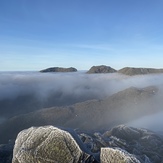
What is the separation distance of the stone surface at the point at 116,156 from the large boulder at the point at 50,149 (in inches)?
108

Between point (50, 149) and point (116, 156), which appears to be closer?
point (116, 156)

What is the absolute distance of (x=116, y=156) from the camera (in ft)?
121

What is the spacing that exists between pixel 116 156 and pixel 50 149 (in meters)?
10.2

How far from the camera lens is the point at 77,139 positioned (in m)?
41.9

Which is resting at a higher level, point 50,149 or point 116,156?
point 116,156

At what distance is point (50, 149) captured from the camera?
40.4m

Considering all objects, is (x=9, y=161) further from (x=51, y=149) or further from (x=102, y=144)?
(x=102, y=144)

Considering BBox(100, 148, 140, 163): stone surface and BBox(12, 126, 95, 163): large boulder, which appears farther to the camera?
BBox(12, 126, 95, 163): large boulder

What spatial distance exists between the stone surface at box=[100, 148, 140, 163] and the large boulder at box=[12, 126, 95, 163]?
275cm

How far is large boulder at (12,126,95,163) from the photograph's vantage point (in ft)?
130

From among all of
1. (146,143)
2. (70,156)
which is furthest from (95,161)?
(146,143)

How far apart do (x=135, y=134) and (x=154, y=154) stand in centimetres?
3000

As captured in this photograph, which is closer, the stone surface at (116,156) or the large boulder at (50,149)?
the stone surface at (116,156)

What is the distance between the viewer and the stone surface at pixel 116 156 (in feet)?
119
